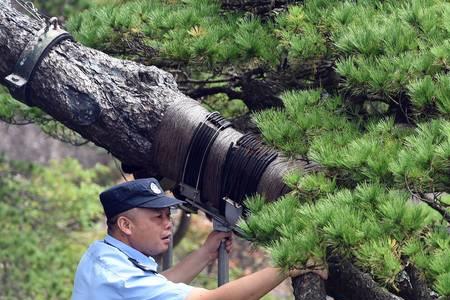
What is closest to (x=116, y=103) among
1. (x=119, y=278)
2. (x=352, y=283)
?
(x=119, y=278)

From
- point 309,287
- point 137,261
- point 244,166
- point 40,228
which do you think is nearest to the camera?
point 309,287

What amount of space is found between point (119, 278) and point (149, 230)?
0.61ft

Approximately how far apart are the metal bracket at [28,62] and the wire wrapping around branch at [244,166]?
652 millimetres

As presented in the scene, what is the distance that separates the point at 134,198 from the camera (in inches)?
127

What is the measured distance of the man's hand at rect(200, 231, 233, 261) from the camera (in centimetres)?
360

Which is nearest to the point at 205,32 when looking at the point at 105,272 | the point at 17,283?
the point at 105,272

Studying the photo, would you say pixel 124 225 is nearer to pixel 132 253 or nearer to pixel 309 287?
pixel 132 253

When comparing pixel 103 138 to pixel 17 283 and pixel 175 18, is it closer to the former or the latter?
pixel 175 18

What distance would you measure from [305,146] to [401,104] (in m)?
0.35

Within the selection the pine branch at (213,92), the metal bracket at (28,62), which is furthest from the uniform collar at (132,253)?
the pine branch at (213,92)

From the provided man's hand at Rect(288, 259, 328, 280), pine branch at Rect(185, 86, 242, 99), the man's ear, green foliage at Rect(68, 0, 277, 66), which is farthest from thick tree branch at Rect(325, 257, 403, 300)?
pine branch at Rect(185, 86, 242, 99)

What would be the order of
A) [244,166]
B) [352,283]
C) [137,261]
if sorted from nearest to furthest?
[137,261], [352,283], [244,166]

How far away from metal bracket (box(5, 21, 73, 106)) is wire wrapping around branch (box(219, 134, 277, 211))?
0.65 meters

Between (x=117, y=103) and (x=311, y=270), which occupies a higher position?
(x=117, y=103)
